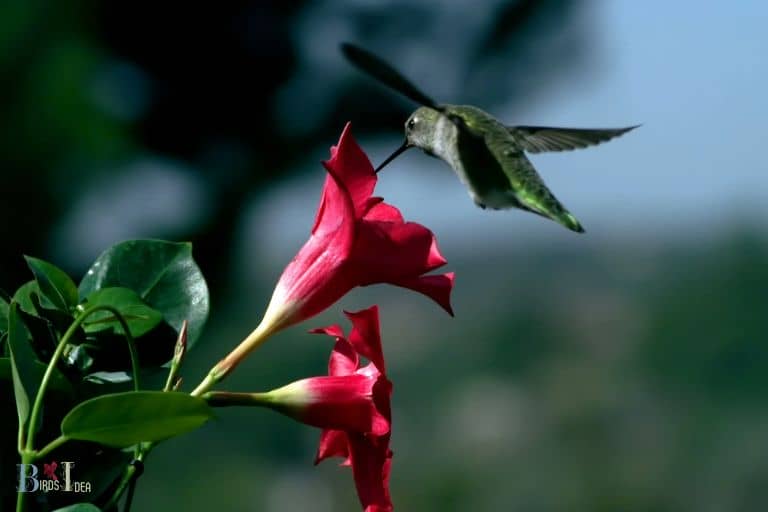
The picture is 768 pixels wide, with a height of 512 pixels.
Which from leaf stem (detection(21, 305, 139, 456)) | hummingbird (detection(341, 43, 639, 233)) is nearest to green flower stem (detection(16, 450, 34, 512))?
leaf stem (detection(21, 305, 139, 456))

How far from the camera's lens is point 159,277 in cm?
82

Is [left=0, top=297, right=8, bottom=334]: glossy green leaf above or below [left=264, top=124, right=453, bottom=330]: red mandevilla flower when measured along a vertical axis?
below

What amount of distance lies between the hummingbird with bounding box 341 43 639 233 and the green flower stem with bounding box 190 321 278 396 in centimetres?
33

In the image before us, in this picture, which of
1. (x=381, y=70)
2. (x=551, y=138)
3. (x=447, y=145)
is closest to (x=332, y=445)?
(x=381, y=70)

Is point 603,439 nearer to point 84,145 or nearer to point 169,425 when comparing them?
point 84,145

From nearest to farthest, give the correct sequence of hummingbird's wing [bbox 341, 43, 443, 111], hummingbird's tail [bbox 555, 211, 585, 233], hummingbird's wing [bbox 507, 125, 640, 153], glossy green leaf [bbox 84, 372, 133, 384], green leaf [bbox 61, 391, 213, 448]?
green leaf [bbox 61, 391, 213, 448], glossy green leaf [bbox 84, 372, 133, 384], hummingbird's wing [bbox 341, 43, 443, 111], hummingbird's tail [bbox 555, 211, 585, 233], hummingbird's wing [bbox 507, 125, 640, 153]

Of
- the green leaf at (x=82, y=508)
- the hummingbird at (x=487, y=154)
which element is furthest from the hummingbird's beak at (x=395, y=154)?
the green leaf at (x=82, y=508)

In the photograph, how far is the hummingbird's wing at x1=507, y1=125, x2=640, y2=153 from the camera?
4.28ft

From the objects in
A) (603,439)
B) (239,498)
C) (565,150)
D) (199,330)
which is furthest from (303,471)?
(199,330)

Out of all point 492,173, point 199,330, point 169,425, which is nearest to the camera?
point 169,425

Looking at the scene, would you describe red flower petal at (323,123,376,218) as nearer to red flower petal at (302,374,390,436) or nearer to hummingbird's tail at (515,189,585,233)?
red flower petal at (302,374,390,436)

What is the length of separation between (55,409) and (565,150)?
770 mm

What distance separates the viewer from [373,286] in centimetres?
81

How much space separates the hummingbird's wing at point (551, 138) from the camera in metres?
1.31
